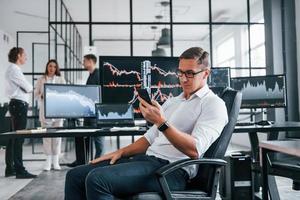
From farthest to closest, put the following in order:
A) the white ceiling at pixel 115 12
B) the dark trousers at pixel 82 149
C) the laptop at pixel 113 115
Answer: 1. the white ceiling at pixel 115 12
2. the laptop at pixel 113 115
3. the dark trousers at pixel 82 149

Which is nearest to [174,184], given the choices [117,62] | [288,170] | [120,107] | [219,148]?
[219,148]

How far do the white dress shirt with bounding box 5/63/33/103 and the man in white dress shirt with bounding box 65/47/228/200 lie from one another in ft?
8.67

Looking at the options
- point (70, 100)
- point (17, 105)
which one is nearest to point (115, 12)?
point (17, 105)

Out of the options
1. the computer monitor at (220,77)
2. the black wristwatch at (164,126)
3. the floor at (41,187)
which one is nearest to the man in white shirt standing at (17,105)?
the floor at (41,187)

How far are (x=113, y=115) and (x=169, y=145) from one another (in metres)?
1.11

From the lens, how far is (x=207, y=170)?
1569 mm

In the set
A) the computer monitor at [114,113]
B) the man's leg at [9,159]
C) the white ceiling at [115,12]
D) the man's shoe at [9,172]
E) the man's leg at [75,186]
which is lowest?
the man's shoe at [9,172]

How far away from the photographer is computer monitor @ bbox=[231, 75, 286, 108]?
3.31 meters

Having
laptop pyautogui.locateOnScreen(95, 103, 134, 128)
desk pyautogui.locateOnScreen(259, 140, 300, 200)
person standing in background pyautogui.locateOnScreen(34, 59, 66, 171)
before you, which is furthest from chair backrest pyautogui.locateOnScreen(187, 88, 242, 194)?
person standing in background pyautogui.locateOnScreen(34, 59, 66, 171)

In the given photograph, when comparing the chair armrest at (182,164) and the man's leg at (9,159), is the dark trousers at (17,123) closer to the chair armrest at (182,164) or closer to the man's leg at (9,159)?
the man's leg at (9,159)

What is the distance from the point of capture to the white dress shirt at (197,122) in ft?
4.91

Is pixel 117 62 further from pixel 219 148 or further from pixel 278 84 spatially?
pixel 278 84

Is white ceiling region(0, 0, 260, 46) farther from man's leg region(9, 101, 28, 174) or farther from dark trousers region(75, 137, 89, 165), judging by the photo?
dark trousers region(75, 137, 89, 165)

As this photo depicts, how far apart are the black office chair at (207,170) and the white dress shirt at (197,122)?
0.15 ft
